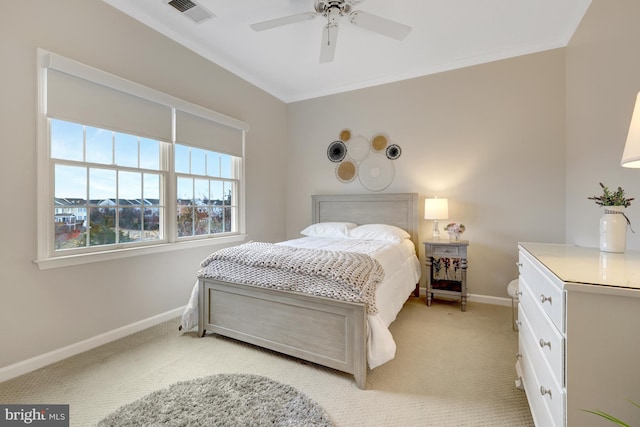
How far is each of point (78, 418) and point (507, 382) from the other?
260 centimetres

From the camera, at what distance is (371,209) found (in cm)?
392

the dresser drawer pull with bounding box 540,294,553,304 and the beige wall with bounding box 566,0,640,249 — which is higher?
the beige wall with bounding box 566,0,640,249

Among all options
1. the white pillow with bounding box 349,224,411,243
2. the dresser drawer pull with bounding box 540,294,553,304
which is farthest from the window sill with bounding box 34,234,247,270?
the dresser drawer pull with bounding box 540,294,553,304

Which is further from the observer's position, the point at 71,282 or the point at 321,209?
the point at 321,209

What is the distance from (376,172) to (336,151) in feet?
2.39

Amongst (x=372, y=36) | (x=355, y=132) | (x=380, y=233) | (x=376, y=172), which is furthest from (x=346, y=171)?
(x=372, y=36)

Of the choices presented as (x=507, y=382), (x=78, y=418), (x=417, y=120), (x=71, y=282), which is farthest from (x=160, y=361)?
(x=417, y=120)

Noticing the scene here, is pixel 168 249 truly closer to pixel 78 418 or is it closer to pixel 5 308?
pixel 5 308

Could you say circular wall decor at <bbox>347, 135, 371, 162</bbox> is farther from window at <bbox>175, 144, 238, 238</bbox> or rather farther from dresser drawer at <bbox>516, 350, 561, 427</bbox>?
dresser drawer at <bbox>516, 350, 561, 427</bbox>

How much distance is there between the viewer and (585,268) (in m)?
1.17

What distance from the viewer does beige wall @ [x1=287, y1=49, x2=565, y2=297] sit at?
309 centimetres

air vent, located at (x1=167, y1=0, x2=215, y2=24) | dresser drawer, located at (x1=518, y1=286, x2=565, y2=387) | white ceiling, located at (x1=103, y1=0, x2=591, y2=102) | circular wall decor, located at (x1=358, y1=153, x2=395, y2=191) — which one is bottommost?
dresser drawer, located at (x1=518, y1=286, x2=565, y2=387)

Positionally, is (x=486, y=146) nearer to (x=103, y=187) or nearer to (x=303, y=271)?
(x=303, y=271)

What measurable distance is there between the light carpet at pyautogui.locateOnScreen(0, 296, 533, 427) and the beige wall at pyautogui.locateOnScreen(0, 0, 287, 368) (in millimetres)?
269
